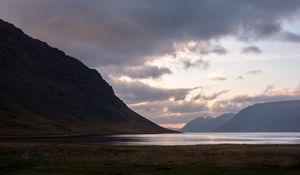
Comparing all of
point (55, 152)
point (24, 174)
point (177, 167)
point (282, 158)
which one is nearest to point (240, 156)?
point (282, 158)

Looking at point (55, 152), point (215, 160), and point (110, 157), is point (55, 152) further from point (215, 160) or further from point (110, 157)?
point (215, 160)

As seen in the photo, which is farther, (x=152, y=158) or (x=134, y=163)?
(x=152, y=158)

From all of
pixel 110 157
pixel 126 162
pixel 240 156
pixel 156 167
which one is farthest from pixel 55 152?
pixel 240 156

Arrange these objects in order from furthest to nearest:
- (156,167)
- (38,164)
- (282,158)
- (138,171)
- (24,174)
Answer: (282,158), (38,164), (156,167), (138,171), (24,174)

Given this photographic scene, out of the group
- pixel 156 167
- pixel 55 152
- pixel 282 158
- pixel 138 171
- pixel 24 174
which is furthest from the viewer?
pixel 55 152

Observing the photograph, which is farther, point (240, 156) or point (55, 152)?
point (55, 152)

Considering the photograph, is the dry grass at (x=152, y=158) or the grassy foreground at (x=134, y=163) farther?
the dry grass at (x=152, y=158)

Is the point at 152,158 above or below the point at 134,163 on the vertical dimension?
above

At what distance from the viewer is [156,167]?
5075cm

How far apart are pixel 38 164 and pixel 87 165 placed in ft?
21.2

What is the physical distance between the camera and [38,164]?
54344 millimetres

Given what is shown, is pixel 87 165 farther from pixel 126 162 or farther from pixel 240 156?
pixel 240 156

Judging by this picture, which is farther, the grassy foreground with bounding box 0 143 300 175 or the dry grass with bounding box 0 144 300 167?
the dry grass with bounding box 0 144 300 167

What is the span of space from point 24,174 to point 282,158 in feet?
109
